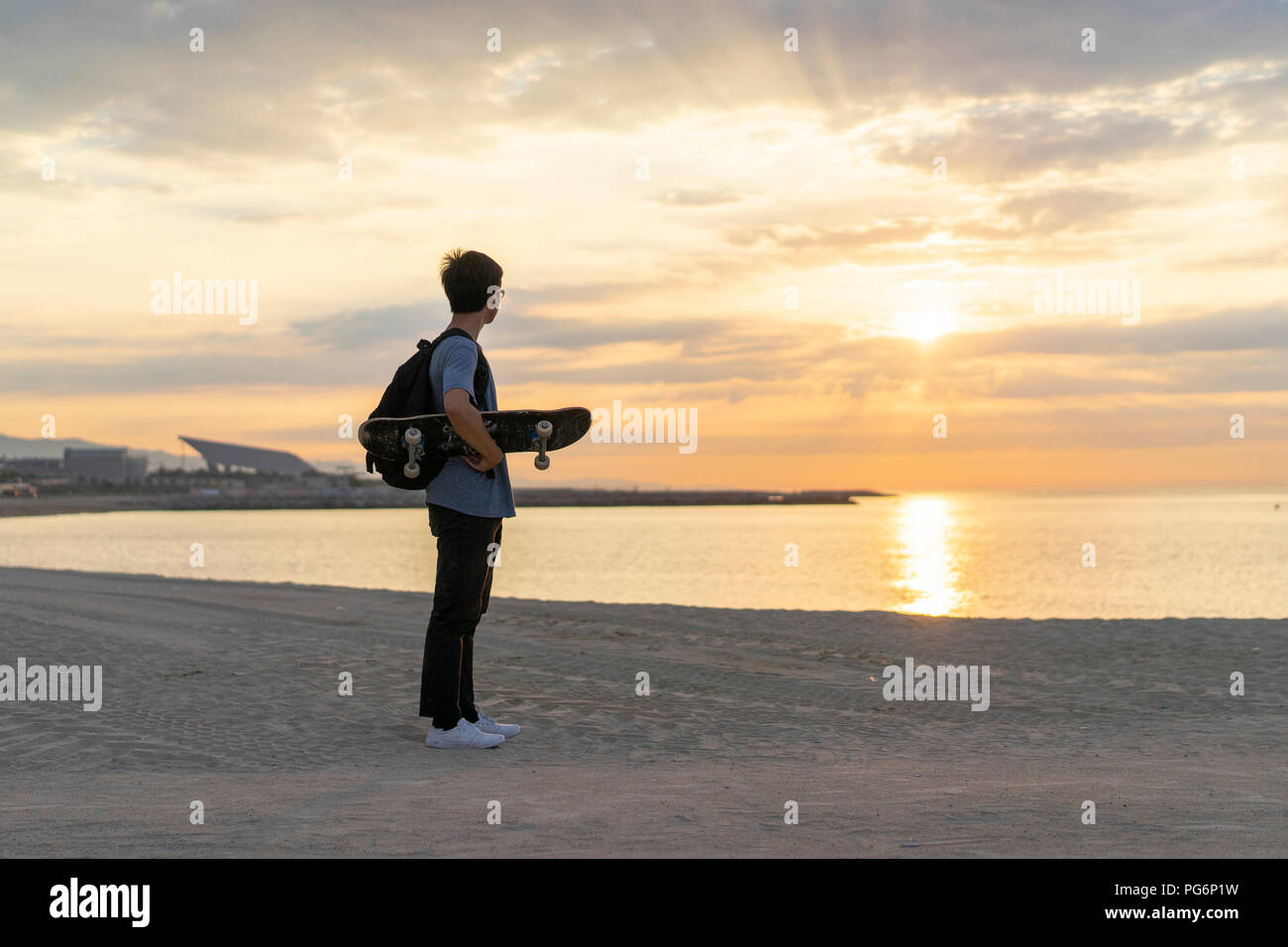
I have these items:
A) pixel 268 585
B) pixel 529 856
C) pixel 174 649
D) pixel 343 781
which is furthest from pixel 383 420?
pixel 268 585

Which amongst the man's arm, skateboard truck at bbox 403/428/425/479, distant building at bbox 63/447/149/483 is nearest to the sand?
skateboard truck at bbox 403/428/425/479

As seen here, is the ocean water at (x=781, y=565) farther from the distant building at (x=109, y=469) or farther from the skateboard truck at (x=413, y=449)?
the distant building at (x=109, y=469)

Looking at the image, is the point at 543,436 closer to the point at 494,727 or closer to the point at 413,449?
the point at 413,449

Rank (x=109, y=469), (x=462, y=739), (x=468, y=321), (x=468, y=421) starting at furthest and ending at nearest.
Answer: (x=109, y=469) → (x=462, y=739) → (x=468, y=321) → (x=468, y=421)

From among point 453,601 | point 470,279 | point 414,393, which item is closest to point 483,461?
point 414,393

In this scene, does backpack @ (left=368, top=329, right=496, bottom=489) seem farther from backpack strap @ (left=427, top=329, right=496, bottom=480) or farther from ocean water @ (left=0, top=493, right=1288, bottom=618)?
ocean water @ (left=0, top=493, right=1288, bottom=618)

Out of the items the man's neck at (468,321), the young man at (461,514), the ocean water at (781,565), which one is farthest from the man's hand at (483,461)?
the ocean water at (781,565)

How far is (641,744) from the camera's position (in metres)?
6.82

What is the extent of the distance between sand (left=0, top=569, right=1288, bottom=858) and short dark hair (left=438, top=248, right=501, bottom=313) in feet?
8.59

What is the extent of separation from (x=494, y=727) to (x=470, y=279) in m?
2.80

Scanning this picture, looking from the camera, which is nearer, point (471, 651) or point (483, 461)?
point (483, 461)

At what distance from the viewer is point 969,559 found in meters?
50.9
